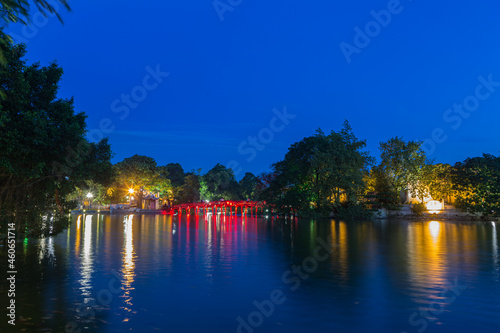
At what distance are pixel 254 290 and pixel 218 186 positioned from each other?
95104 mm

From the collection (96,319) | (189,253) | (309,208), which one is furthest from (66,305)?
(309,208)

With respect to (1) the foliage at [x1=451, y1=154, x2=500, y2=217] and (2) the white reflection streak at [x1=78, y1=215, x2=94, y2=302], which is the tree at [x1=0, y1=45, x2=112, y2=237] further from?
(1) the foliage at [x1=451, y1=154, x2=500, y2=217]

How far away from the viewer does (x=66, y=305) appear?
10.6 metres

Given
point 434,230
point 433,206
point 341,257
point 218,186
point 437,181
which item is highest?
point 218,186

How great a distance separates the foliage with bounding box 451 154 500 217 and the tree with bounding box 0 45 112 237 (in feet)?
177

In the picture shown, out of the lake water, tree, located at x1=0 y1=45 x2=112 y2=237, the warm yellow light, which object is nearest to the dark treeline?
tree, located at x1=0 y1=45 x2=112 y2=237

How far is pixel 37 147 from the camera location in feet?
51.6

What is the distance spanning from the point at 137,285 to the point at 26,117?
23.9 ft

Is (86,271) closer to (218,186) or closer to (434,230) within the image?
(434,230)

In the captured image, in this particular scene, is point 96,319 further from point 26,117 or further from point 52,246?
point 52,246

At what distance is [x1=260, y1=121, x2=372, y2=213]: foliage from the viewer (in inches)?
2359

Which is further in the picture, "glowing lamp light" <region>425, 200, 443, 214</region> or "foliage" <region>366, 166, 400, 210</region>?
"glowing lamp light" <region>425, 200, 443, 214</region>

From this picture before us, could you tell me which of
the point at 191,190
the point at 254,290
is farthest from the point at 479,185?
the point at 191,190

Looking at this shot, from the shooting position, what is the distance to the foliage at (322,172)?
59906 mm
